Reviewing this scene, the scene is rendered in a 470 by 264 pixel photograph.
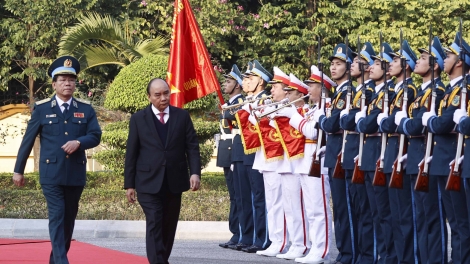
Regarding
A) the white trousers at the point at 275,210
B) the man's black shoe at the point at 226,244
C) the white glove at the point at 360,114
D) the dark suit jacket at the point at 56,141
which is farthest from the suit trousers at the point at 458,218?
the man's black shoe at the point at 226,244

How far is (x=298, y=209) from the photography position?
11078 millimetres

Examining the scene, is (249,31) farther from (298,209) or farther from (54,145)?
(54,145)

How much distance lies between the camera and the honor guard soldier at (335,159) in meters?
9.88

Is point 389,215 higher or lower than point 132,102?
lower

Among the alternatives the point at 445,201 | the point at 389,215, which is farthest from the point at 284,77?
the point at 445,201

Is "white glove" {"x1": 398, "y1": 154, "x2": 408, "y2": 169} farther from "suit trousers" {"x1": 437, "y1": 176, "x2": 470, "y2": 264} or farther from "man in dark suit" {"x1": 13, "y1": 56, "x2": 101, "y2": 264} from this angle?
"man in dark suit" {"x1": 13, "y1": 56, "x2": 101, "y2": 264}

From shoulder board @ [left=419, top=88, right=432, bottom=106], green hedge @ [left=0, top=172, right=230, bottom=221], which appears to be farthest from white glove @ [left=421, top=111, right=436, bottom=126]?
green hedge @ [left=0, top=172, right=230, bottom=221]

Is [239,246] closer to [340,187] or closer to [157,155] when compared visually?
[340,187]

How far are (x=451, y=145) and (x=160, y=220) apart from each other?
2489mm

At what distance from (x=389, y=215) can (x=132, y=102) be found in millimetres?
9535

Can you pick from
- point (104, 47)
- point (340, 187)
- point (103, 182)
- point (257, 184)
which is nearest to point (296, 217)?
point (257, 184)

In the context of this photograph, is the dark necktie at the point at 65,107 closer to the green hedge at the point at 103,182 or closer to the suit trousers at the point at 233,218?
the suit trousers at the point at 233,218

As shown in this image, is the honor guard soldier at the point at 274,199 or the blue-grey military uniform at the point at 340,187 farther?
the honor guard soldier at the point at 274,199

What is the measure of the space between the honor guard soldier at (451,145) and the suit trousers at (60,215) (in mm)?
3049
